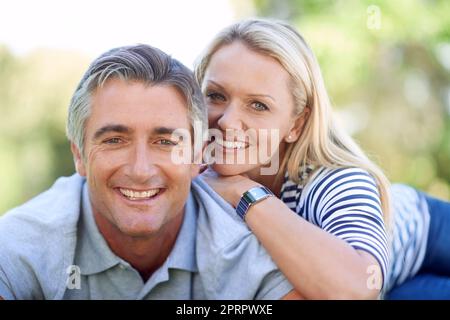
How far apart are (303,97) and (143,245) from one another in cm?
109

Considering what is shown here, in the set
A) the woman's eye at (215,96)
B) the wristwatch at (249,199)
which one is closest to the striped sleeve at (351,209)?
the wristwatch at (249,199)

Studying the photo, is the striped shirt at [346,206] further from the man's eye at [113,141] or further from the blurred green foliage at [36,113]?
the blurred green foliage at [36,113]

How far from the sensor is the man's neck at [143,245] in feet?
8.63

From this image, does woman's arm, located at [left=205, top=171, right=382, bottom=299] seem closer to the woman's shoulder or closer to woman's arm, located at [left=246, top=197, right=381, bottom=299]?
woman's arm, located at [left=246, top=197, right=381, bottom=299]

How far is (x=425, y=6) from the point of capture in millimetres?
7508

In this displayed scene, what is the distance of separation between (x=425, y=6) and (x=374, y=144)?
2173mm

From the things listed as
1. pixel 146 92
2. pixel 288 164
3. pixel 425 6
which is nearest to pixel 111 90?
pixel 146 92

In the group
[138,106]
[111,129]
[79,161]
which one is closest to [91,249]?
[79,161]

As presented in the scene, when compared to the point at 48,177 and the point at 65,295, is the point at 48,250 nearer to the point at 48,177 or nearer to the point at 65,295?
the point at 65,295

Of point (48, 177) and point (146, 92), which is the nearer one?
point (146, 92)

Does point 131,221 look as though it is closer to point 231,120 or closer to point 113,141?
point 113,141

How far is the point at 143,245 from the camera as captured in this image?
8.66 ft
